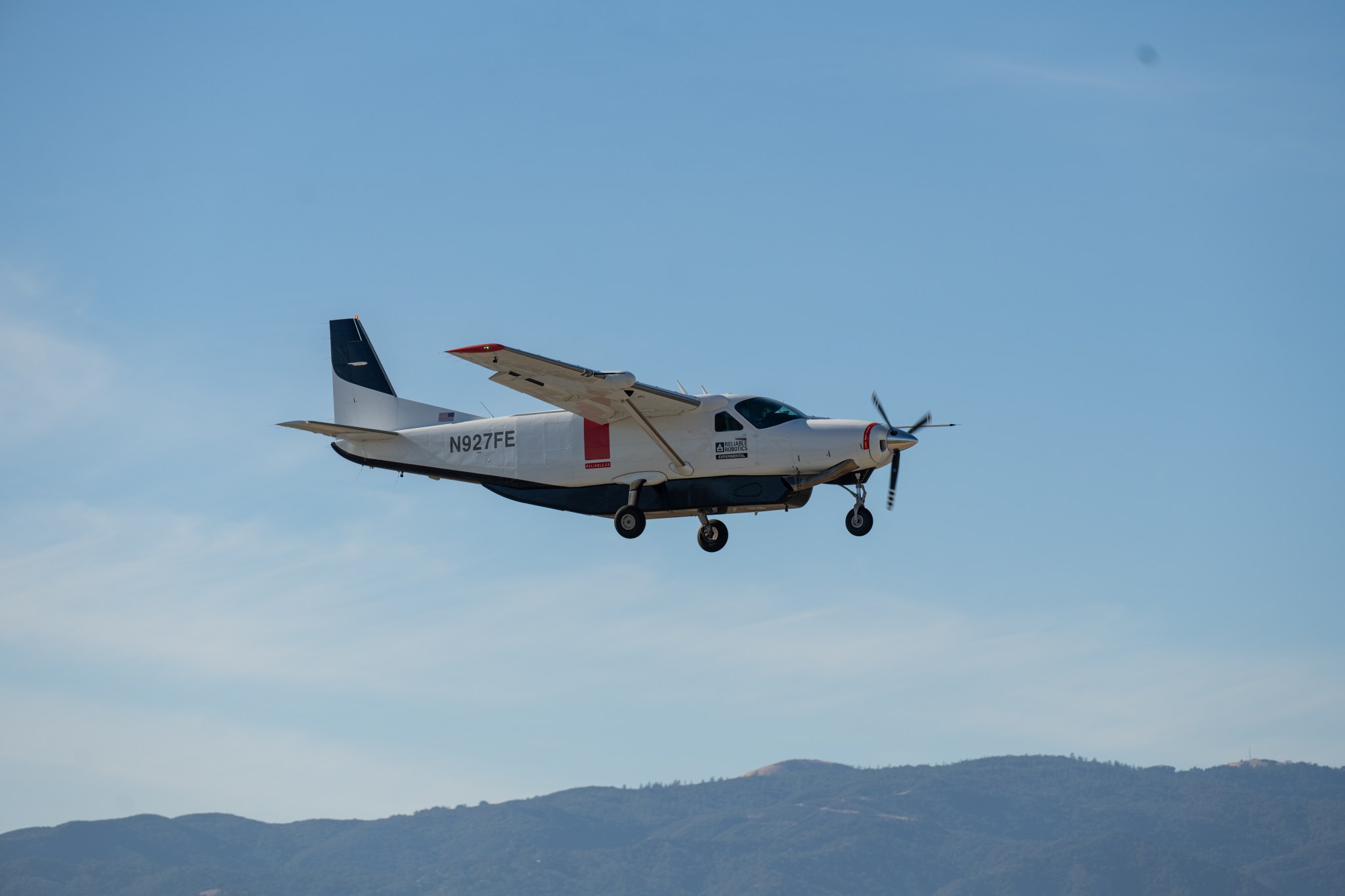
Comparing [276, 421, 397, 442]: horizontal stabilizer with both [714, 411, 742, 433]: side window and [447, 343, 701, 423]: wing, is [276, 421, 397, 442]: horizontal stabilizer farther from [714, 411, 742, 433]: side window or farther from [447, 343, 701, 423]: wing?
[714, 411, 742, 433]: side window

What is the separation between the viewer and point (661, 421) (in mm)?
44219

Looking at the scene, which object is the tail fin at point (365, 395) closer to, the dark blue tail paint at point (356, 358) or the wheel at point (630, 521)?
→ the dark blue tail paint at point (356, 358)

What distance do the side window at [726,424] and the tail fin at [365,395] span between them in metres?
8.38

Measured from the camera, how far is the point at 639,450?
4450cm

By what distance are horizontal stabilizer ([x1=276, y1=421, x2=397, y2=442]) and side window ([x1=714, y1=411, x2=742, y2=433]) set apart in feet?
34.8

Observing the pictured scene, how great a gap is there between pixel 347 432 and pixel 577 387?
9.02 meters

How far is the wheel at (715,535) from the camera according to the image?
149 feet

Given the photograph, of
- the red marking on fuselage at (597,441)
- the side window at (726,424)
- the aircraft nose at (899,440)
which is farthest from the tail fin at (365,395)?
the aircraft nose at (899,440)

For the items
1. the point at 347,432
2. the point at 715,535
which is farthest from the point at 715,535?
the point at 347,432

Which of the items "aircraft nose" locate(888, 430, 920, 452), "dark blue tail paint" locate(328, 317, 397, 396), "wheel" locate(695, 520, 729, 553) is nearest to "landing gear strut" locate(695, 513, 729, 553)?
"wheel" locate(695, 520, 729, 553)

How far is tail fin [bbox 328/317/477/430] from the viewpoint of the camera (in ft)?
160

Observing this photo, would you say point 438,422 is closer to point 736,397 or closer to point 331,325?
point 331,325

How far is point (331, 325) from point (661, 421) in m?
14.2

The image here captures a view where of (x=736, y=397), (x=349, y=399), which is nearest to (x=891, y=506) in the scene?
(x=736, y=397)
